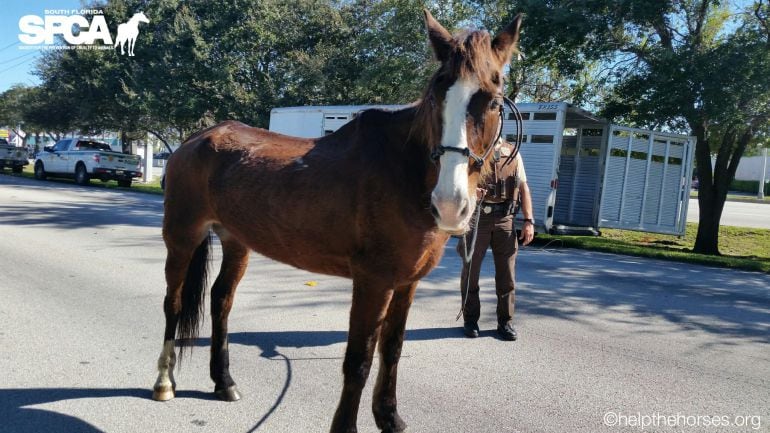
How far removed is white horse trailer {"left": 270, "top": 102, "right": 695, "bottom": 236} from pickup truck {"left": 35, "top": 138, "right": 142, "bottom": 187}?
57.7 ft

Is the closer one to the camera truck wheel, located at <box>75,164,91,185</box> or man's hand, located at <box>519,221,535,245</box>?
man's hand, located at <box>519,221,535,245</box>

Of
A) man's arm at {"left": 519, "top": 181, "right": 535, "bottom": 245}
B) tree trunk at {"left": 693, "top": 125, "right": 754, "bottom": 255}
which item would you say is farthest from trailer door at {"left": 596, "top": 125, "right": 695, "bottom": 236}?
man's arm at {"left": 519, "top": 181, "right": 535, "bottom": 245}

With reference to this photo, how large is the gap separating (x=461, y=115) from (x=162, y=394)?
2691 millimetres

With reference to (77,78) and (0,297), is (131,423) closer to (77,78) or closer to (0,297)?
(0,297)

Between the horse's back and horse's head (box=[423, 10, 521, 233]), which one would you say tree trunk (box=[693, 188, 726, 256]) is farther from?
horse's head (box=[423, 10, 521, 233])

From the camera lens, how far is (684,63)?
1116 centimetres

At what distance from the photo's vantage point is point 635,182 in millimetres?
13672

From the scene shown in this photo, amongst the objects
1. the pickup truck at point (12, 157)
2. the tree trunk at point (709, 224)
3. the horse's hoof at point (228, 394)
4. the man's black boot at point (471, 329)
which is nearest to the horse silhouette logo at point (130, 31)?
the pickup truck at point (12, 157)

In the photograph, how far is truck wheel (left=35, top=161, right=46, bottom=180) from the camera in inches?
973

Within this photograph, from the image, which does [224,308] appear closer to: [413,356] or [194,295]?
[194,295]

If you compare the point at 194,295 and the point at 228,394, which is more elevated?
the point at 194,295

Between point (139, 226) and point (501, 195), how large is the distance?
30.3ft

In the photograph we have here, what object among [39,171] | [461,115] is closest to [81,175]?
[39,171]

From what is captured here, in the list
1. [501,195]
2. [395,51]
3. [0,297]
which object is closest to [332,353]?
[501,195]
